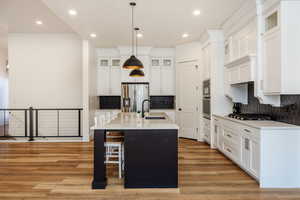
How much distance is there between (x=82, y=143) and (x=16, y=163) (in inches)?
78.1

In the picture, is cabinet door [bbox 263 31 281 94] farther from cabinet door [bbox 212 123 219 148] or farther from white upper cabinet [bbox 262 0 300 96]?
cabinet door [bbox 212 123 219 148]

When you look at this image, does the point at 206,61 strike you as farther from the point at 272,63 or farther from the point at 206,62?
the point at 272,63

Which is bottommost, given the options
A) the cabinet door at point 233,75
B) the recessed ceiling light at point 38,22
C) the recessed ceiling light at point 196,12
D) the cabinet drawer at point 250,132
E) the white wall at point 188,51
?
the cabinet drawer at point 250,132

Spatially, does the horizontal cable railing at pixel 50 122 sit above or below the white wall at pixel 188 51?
below

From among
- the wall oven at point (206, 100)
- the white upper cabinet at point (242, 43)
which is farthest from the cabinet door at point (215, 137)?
the white upper cabinet at point (242, 43)

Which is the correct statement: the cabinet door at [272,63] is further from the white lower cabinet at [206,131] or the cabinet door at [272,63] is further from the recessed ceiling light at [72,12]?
the recessed ceiling light at [72,12]

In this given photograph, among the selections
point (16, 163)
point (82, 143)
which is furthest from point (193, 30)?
point (16, 163)

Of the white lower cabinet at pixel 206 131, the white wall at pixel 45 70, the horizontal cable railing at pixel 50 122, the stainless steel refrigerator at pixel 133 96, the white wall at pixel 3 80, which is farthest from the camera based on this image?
the white wall at pixel 3 80

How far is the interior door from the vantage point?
6477 mm

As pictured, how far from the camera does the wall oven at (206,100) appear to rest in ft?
18.2

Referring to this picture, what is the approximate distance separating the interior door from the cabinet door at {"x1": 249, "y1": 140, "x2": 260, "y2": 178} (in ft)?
10.1

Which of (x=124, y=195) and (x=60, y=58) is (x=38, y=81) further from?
(x=124, y=195)

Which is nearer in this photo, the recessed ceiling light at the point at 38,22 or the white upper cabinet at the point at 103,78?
the recessed ceiling light at the point at 38,22

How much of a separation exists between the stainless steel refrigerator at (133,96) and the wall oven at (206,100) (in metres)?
2.00
